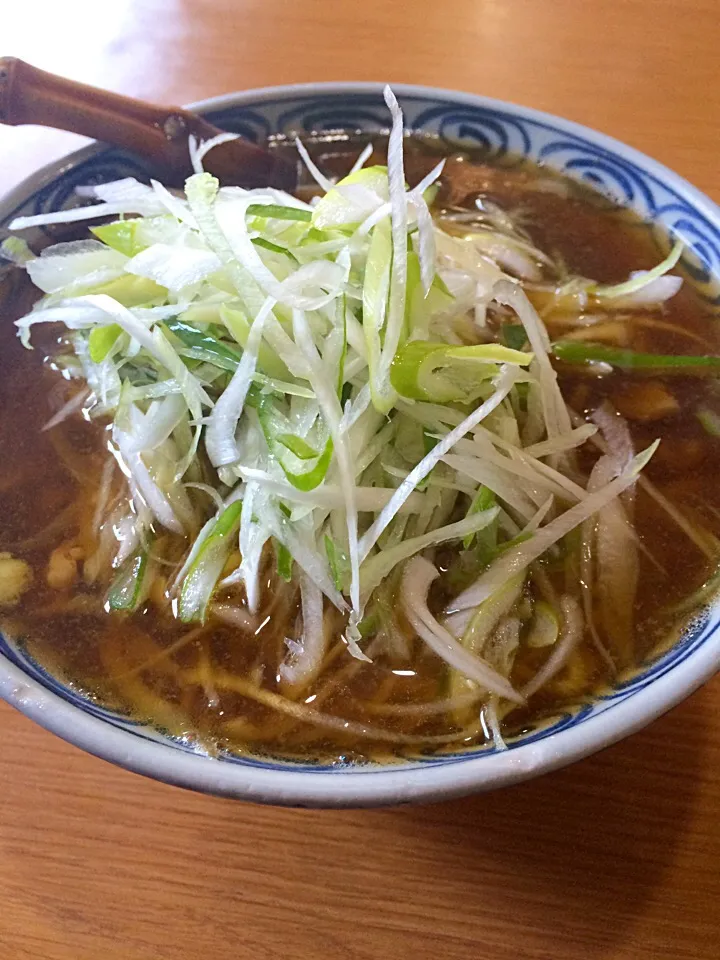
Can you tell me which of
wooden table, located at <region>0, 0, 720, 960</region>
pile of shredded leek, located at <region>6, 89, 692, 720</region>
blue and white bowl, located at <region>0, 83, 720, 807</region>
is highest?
pile of shredded leek, located at <region>6, 89, 692, 720</region>

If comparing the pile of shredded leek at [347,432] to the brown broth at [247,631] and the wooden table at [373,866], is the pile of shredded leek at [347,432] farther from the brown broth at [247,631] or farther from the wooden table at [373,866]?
the wooden table at [373,866]

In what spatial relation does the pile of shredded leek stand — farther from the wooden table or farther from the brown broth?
the wooden table

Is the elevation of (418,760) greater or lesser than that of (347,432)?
lesser

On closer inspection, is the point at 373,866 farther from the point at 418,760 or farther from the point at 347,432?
the point at 347,432

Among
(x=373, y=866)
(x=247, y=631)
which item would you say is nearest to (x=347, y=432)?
(x=247, y=631)

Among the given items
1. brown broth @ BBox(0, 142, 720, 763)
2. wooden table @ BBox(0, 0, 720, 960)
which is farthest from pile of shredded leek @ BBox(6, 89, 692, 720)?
wooden table @ BBox(0, 0, 720, 960)

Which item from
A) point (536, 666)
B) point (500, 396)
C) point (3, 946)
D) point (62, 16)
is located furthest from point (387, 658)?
point (62, 16)

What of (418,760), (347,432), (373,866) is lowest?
(373,866)

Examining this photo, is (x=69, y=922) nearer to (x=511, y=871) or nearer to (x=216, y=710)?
(x=216, y=710)
